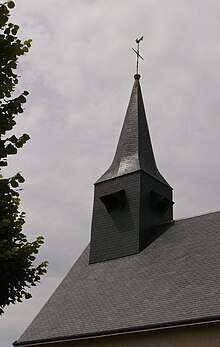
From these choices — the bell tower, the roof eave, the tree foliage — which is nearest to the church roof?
the roof eave

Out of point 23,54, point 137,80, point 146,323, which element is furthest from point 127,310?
point 137,80

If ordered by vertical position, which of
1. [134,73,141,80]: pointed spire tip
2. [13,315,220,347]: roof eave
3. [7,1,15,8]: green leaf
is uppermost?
[134,73,141,80]: pointed spire tip

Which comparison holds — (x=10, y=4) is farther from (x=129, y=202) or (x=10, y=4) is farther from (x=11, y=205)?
(x=129, y=202)

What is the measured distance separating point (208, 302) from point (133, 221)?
244 inches

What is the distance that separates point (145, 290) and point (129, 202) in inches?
183

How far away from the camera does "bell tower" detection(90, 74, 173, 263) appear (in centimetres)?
1853

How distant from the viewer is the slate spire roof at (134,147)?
20047 millimetres

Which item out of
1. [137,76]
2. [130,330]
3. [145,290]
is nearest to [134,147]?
[137,76]

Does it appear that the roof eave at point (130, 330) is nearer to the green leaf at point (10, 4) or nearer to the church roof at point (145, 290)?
the church roof at point (145, 290)

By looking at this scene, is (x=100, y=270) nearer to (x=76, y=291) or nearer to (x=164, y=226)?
→ (x=76, y=291)

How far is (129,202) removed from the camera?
1912 centimetres

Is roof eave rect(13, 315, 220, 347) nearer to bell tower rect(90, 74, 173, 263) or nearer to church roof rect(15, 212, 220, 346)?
church roof rect(15, 212, 220, 346)

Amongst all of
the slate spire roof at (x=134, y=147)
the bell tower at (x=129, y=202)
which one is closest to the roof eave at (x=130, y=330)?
the bell tower at (x=129, y=202)

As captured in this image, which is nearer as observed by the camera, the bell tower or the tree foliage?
the tree foliage
